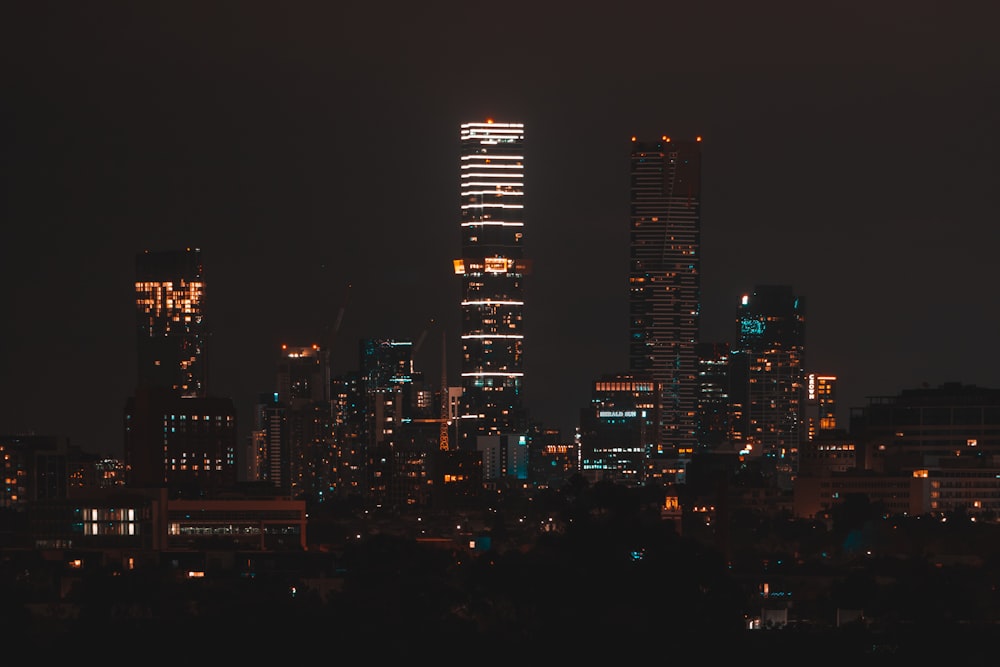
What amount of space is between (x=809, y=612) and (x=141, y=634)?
177 feet

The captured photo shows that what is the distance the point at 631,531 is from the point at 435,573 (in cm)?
4015

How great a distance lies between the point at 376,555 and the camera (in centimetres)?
13938

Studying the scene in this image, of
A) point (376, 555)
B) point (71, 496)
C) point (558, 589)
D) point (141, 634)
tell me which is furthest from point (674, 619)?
point (71, 496)

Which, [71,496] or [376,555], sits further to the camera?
[71,496]

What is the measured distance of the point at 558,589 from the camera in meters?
86.4

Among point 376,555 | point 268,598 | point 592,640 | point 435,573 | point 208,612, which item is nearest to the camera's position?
point 592,640

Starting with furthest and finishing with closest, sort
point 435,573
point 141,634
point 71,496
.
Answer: point 71,496, point 435,573, point 141,634

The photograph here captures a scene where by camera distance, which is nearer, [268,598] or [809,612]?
[268,598]

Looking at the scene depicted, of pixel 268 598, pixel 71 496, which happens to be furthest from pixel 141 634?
pixel 71 496

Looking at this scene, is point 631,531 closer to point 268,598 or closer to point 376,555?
point 268,598

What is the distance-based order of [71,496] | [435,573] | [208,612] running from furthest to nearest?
[71,496] → [435,573] → [208,612]

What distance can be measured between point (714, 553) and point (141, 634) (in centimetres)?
2138

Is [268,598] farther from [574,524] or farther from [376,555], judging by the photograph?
[376,555]

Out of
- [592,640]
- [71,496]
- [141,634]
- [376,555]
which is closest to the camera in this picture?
[592,640]
